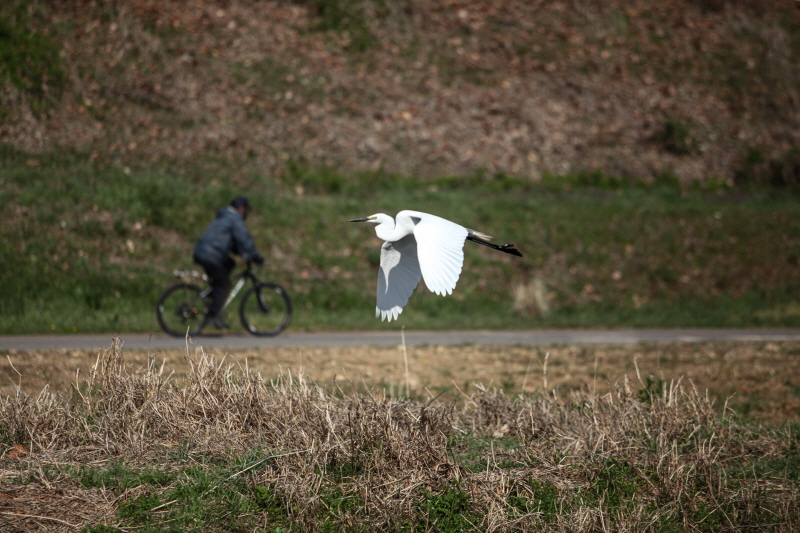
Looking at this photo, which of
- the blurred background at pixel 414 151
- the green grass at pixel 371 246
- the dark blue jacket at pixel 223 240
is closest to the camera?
the dark blue jacket at pixel 223 240

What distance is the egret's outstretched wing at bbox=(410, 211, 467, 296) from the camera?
484cm

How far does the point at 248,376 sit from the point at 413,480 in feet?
4.86

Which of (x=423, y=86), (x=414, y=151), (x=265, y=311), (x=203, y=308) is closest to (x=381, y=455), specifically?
(x=203, y=308)

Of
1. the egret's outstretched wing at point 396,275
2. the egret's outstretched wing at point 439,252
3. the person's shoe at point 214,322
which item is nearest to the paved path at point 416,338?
the person's shoe at point 214,322

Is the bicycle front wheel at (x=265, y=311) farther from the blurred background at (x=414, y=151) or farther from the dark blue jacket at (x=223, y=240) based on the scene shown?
the dark blue jacket at (x=223, y=240)

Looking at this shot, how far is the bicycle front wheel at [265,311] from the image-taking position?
1157cm

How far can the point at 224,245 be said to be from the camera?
35.9 feet

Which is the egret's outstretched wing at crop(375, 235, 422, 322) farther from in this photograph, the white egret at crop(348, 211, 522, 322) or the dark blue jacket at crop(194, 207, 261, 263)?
the dark blue jacket at crop(194, 207, 261, 263)

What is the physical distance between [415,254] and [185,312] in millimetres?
6240

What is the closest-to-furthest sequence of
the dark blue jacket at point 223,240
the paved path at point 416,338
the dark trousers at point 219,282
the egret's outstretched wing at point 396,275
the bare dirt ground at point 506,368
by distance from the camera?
the egret's outstretched wing at point 396,275, the bare dirt ground at point 506,368, the paved path at point 416,338, the dark blue jacket at point 223,240, the dark trousers at point 219,282

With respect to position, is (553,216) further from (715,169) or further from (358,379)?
(358,379)

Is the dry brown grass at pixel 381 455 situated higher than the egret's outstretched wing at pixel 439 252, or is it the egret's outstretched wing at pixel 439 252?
the egret's outstretched wing at pixel 439 252

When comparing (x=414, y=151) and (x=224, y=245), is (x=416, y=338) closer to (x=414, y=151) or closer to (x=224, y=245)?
(x=224, y=245)

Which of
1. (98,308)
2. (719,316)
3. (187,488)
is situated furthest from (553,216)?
(187,488)
